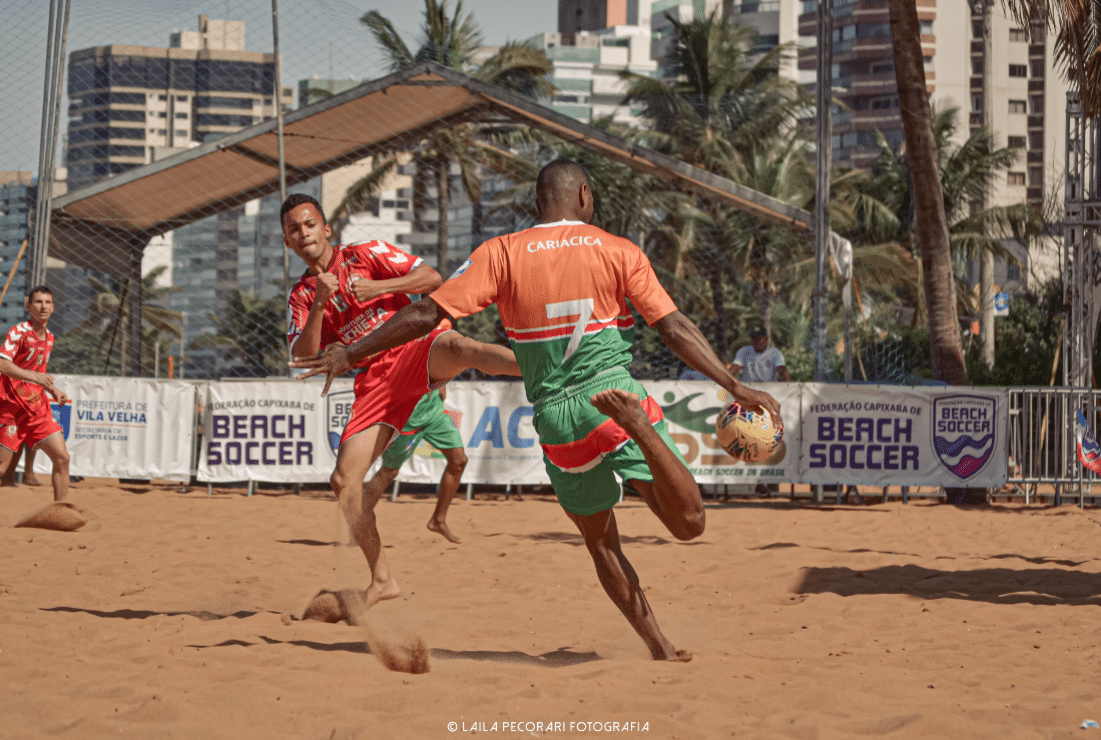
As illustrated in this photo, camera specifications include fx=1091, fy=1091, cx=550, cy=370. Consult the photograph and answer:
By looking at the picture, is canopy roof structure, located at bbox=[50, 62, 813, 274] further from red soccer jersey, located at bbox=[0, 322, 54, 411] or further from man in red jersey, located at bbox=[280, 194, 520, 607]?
man in red jersey, located at bbox=[280, 194, 520, 607]

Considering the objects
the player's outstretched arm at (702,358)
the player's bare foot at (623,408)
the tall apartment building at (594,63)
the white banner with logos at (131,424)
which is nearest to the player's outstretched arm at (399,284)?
the player's outstretched arm at (702,358)

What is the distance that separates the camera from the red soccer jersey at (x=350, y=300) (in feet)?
17.7

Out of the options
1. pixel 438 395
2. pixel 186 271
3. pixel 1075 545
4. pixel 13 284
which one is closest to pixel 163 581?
pixel 438 395

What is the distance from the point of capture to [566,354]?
3848 millimetres

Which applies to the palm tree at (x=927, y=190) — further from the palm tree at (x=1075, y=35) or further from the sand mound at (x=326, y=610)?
the sand mound at (x=326, y=610)

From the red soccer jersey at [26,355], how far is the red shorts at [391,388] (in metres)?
5.07

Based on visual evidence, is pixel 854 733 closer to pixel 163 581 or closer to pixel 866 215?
pixel 163 581

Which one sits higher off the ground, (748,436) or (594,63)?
(594,63)

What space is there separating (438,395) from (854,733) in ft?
12.8

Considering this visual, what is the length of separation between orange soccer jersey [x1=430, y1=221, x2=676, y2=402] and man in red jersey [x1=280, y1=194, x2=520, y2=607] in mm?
1421

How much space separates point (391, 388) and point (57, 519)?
160 inches

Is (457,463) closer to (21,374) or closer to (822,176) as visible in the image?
(21,374)

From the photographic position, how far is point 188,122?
6107 inches

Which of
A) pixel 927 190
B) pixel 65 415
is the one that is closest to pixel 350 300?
pixel 65 415
